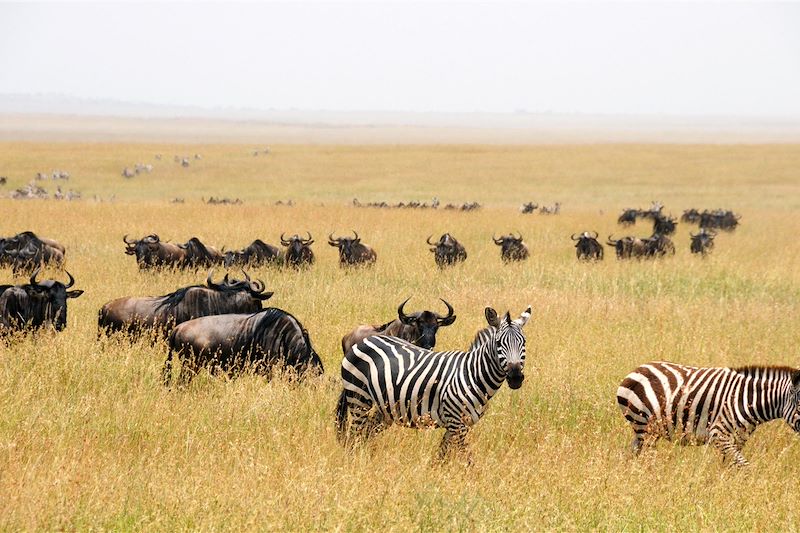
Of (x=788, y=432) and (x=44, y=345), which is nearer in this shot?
(x=788, y=432)

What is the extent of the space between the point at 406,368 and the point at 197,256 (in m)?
11.2

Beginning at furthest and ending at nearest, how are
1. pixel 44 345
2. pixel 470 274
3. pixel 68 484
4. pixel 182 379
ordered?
pixel 470 274, pixel 44 345, pixel 182 379, pixel 68 484

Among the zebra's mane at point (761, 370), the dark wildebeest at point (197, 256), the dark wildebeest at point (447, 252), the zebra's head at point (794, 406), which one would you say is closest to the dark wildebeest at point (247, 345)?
the zebra's mane at point (761, 370)

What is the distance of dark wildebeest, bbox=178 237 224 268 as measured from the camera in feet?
58.0

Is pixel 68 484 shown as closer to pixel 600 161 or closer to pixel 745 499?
pixel 745 499

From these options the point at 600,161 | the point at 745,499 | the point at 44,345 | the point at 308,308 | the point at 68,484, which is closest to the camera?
the point at 68,484

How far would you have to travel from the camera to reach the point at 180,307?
1110 centimetres

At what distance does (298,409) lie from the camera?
844cm

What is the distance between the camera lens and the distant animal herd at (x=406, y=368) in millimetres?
7145

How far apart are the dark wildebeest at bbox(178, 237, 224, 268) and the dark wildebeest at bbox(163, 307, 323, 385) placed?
26.8ft

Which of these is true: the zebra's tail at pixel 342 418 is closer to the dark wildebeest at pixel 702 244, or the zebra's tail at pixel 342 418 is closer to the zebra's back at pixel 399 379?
the zebra's back at pixel 399 379

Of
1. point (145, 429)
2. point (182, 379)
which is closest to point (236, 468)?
point (145, 429)

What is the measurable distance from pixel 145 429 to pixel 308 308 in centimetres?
627

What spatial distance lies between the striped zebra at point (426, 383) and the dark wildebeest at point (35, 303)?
15.6 ft
